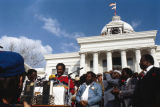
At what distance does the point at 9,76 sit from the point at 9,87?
0.29ft

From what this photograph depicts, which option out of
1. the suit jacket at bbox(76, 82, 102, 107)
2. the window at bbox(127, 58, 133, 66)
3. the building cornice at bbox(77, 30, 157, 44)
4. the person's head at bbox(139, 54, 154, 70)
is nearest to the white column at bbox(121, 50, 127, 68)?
the window at bbox(127, 58, 133, 66)

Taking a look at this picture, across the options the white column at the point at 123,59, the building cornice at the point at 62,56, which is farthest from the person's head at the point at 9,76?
the building cornice at the point at 62,56

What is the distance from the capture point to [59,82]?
446 centimetres

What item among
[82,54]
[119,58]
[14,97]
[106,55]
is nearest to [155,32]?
[119,58]

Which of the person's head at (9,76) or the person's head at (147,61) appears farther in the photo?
the person's head at (147,61)

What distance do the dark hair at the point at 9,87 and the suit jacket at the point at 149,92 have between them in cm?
164

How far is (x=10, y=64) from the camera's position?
44.3 inches

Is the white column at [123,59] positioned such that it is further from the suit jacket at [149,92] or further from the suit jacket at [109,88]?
the suit jacket at [149,92]

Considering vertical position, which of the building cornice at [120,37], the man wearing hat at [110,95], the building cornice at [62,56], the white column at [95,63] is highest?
the building cornice at [120,37]

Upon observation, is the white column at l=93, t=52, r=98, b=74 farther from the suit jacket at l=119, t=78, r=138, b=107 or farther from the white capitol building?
the suit jacket at l=119, t=78, r=138, b=107

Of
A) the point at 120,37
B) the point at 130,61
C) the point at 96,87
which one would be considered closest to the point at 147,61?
the point at 96,87

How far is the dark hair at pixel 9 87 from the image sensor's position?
1.12 meters

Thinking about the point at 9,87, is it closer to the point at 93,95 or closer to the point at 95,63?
the point at 93,95

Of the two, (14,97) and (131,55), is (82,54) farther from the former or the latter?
(14,97)
